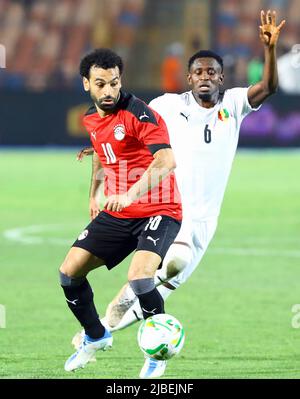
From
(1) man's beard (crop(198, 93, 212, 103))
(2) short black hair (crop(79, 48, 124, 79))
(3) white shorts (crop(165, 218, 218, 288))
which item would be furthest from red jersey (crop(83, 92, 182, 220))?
(1) man's beard (crop(198, 93, 212, 103))

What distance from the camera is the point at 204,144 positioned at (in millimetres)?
9273

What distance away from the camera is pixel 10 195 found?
20.4 m

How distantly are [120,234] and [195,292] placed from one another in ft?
11.6

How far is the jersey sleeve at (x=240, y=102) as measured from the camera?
9039 millimetres

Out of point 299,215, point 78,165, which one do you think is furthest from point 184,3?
point 299,215

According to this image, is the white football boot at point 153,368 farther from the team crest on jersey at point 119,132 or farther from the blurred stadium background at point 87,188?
the team crest on jersey at point 119,132

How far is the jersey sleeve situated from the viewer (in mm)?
9039

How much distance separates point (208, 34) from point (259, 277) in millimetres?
21685

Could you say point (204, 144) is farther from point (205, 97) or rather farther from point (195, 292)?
point (195, 292)

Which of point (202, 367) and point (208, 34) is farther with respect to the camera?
point (208, 34)

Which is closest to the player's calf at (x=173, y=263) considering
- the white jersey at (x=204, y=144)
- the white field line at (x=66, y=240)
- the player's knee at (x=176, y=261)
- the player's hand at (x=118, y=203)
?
the player's knee at (x=176, y=261)

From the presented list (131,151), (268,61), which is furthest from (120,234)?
(268,61)

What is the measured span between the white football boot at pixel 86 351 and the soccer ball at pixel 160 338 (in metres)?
0.50

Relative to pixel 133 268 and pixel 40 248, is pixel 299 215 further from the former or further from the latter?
pixel 133 268
